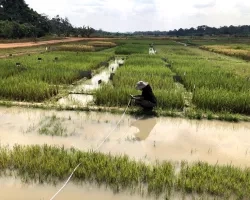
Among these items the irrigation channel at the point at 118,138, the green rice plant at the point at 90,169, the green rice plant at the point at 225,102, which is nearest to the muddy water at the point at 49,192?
the irrigation channel at the point at 118,138

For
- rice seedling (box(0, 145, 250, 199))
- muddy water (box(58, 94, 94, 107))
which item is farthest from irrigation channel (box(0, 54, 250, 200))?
muddy water (box(58, 94, 94, 107))

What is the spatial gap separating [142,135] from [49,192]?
7.59 feet

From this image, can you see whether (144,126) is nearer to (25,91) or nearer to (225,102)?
(225,102)

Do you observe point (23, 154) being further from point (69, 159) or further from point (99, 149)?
point (99, 149)

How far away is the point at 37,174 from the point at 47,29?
42.8 metres

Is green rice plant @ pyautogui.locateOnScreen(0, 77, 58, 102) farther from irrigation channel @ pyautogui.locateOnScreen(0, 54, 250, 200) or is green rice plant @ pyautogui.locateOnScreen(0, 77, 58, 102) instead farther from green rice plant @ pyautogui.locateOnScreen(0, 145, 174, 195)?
green rice plant @ pyautogui.locateOnScreen(0, 145, 174, 195)

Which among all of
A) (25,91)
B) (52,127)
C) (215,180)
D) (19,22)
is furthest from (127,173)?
(19,22)

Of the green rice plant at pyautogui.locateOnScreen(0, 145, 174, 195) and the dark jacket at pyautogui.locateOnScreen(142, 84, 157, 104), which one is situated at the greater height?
the dark jacket at pyautogui.locateOnScreen(142, 84, 157, 104)

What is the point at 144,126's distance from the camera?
17.9ft

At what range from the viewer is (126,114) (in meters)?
6.04

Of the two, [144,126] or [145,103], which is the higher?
[145,103]

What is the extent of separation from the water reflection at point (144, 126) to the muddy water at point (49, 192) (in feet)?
5.87

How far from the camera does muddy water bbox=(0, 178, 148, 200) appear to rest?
3.03 m

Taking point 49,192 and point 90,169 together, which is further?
point 90,169
